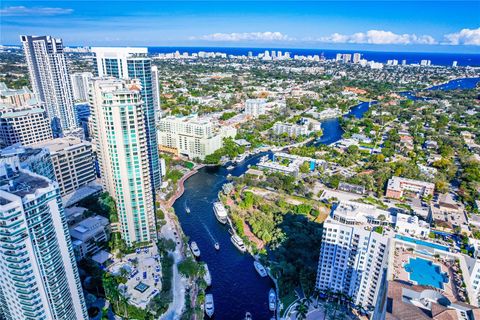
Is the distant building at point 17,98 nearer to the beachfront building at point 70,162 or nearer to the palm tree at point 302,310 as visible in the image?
the beachfront building at point 70,162

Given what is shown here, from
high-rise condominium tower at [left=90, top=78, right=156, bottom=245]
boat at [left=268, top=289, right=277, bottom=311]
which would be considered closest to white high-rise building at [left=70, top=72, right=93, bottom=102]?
high-rise condominium tower at [left=90, top=78, right=156, bottom=245]

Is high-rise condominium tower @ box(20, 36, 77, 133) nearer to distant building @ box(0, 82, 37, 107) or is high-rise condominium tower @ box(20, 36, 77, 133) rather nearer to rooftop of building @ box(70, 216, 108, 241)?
distant building @ box(0, 82, 37, 107)

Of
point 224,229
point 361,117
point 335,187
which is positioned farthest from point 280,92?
point 224,229

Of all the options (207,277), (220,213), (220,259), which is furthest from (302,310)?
(220,213)

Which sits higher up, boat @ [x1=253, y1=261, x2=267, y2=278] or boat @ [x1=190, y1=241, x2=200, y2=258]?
boat @ [x1=253, y1=261, x2=267, y2=278]

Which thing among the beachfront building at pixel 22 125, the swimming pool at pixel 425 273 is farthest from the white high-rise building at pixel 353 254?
the beachfront building at pixel 22 125

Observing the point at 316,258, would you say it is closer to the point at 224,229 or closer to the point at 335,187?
the point at 224,229
